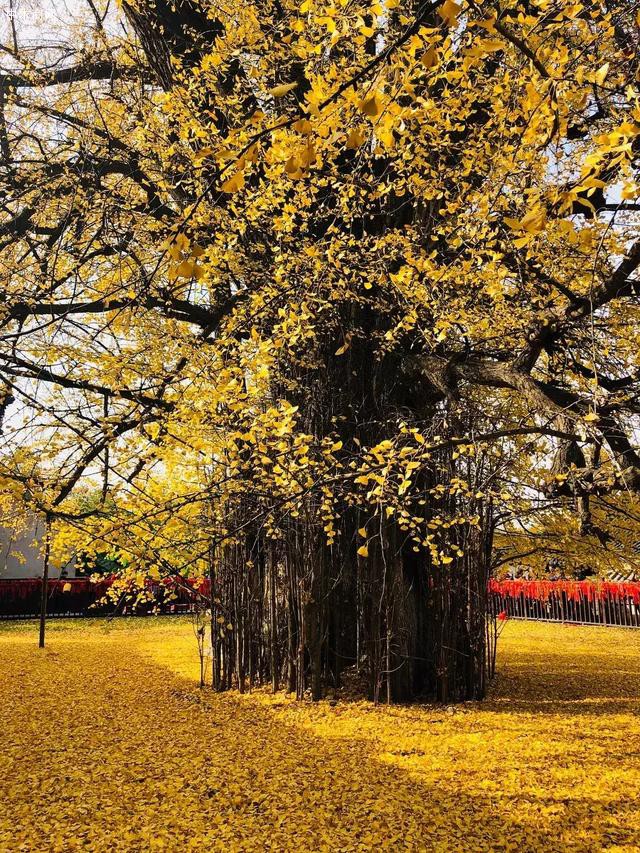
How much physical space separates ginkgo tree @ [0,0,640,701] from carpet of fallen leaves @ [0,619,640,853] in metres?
0.88

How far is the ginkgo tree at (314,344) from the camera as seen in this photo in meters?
5.29

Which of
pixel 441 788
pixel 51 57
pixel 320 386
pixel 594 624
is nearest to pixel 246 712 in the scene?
pixel 441 788

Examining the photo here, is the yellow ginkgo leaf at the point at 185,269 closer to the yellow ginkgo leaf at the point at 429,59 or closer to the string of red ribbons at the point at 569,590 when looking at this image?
the yellow ginkgo leaf at the point at 429,59

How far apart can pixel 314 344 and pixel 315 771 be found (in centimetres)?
444

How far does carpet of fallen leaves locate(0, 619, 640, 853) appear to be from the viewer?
3721 mm

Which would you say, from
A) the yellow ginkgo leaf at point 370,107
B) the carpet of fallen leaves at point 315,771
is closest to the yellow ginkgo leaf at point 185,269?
the yellow ginkgo leaf at point 370,107

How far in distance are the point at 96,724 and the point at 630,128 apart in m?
6.86

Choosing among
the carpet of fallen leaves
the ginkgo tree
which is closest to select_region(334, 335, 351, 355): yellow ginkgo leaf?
the ginkgo tree

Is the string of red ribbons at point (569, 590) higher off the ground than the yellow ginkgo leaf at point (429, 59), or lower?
lower

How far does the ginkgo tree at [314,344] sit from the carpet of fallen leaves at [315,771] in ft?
2.88

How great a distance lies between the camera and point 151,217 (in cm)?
730

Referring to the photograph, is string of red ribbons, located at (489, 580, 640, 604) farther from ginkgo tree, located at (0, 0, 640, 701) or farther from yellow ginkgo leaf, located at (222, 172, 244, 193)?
yellow ginkgo leaf, located at (222, 172, 244, 193)

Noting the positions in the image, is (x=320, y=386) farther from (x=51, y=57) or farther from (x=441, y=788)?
(x=51, y=57)

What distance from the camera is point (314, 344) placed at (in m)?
7.43
